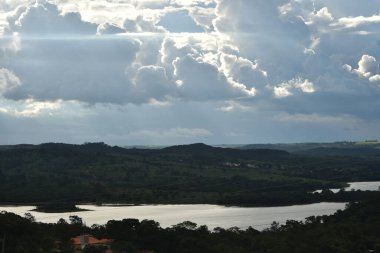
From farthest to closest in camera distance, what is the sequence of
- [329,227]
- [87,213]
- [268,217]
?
[87,213] < [268,217] < [329,227]

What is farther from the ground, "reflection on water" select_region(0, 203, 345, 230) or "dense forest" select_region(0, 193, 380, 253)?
"dense forest" select_region(0, 193, 380, 253)

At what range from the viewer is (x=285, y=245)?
97.7 m

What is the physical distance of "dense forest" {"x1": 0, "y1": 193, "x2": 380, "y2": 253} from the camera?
9112 cm

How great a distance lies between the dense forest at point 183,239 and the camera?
91.1m

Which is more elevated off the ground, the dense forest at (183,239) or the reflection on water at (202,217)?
the dense forest at (183,239)

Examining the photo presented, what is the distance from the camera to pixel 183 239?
103m

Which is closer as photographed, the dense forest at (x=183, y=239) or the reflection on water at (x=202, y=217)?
the dense forest at (x=183, y=239)

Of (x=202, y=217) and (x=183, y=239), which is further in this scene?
(x=202, y=217)

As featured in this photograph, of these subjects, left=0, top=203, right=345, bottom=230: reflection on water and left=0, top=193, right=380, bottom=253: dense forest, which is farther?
left=0, top=203, right=345, bottom=230: reflection on water

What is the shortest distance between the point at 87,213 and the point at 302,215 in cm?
6243

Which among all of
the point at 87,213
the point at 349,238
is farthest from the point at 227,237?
the point at 87,213

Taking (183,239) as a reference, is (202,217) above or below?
below

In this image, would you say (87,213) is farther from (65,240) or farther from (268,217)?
(65,240)

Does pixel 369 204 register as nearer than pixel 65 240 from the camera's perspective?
No
